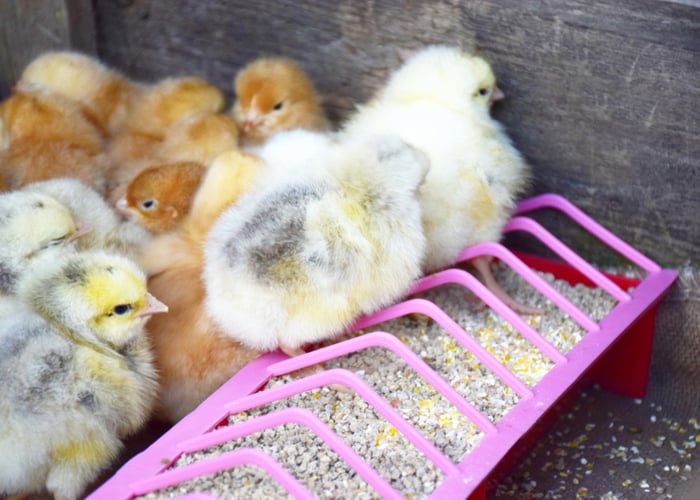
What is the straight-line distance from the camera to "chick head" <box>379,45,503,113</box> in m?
2.58

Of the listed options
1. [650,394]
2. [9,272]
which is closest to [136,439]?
[9,272]

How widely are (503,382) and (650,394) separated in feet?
1.96

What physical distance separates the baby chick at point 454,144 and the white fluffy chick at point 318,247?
20 centimetres

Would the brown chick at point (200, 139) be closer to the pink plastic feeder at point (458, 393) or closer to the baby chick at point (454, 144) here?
the baby chick at point (454, 144)

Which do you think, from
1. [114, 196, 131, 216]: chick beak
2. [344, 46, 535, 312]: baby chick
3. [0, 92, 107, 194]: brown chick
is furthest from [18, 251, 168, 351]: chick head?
[344, 46, 535, 312]: baby chick

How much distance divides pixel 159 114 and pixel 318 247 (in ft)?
3.26

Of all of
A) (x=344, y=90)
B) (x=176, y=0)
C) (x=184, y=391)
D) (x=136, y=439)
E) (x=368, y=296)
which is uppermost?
(x=176, y=0)

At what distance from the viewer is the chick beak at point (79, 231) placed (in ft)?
7.57

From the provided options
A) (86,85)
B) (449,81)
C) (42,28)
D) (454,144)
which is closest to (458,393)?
(454,144)

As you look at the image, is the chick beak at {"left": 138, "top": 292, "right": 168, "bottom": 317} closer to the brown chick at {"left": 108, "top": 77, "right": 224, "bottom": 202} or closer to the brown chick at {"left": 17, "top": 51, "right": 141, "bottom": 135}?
the brown chick at {"left": 108, "top": 77, "right": 224, "bottom": 202}

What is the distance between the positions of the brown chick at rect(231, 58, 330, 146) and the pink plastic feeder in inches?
27.5

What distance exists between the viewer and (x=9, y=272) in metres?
2.20

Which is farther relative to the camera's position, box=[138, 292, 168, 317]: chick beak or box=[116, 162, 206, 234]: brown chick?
box=[116, 162, 206, 234]: brown chick

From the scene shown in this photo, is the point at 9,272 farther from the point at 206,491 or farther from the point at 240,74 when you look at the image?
the point at 240,74
